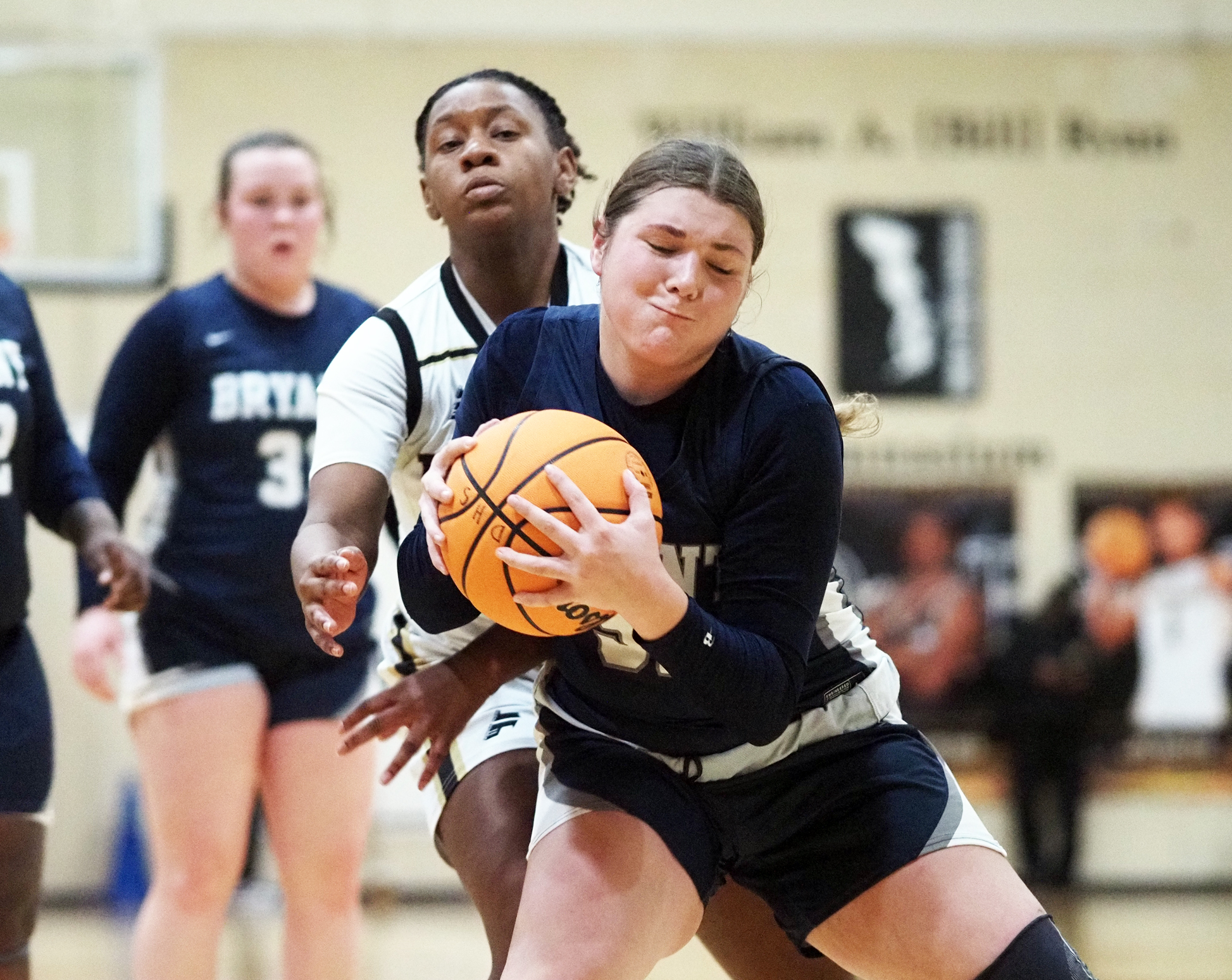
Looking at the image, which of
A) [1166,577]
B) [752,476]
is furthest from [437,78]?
[752,476]

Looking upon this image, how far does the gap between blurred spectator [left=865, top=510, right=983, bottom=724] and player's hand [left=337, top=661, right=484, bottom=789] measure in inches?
282

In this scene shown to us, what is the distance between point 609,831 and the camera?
238 centimetres

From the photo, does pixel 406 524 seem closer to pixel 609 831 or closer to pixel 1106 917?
pixel 609 831

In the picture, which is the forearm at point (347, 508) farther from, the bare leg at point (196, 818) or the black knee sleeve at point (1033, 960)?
the bare leg at point (196, 818)

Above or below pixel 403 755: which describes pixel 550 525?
above

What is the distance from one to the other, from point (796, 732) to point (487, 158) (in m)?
1.17

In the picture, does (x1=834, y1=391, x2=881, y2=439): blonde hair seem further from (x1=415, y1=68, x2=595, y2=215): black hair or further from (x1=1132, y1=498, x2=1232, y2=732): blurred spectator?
(x1=1132, y1=498, x2=1232, y2=732): blurred spectator

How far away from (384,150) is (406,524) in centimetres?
686

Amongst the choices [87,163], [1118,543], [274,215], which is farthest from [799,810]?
[1118,543]

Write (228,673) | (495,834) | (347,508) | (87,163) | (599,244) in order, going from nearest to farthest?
(599,244), (347,508), (495,834), (228,673), (87,163)

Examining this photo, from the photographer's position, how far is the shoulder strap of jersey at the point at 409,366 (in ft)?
9.07

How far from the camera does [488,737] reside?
2844 mm

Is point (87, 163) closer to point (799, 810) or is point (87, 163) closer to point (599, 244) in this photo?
point (599, 244)

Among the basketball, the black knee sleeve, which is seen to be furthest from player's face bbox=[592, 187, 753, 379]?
the basketball
